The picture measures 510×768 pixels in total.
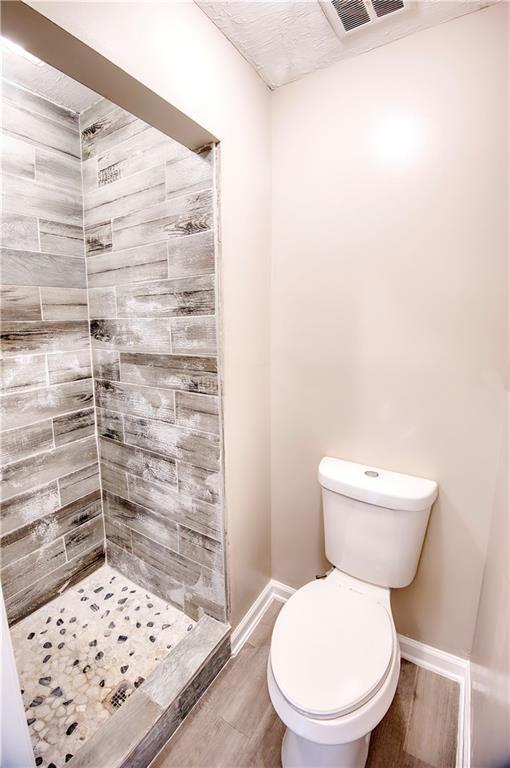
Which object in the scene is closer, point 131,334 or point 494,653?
point 494,653

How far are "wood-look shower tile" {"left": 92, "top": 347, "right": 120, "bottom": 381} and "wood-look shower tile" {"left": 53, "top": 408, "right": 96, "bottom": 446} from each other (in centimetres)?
21

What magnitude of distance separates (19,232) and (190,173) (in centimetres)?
81

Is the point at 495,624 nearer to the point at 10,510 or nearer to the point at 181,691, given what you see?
the point at 181,691

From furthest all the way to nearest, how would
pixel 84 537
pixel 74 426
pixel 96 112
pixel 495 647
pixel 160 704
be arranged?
pixel 84 537, pixel 74 426, pixel 96 112, pixel 160 704, pixel 495 647

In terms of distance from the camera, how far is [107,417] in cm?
182

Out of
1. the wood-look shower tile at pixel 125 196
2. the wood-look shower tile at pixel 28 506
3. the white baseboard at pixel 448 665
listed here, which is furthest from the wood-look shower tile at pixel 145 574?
the wood-look shower tile at pixel 125 196

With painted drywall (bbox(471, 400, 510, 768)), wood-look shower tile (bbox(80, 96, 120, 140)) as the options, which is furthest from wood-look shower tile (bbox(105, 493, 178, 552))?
wood-look shower tile (bbox(80, 96, 120, 140))

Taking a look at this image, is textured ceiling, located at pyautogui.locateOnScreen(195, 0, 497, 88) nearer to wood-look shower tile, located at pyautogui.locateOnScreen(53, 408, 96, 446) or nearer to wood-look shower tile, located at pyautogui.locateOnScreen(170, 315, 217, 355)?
wood-look shower tile, located at pyautogui.locateOnScreen(170, 315, 217, 355)

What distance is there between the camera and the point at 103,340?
1742 mm

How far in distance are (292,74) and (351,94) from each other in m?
0.26

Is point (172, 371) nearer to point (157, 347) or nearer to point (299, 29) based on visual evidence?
point (157, 347)

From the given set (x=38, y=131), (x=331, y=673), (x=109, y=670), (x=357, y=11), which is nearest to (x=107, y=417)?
(x=109, y=670)

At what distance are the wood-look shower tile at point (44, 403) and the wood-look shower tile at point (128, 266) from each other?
0.53 meters

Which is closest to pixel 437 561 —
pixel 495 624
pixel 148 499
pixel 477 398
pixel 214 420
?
pixel 495 624
